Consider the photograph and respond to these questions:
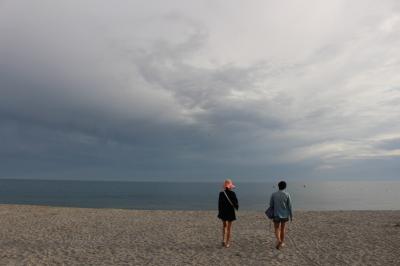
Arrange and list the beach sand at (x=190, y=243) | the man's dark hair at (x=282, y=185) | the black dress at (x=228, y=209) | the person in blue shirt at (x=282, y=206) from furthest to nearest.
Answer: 1. the black dress at (x=228, y=209)
2. the person in blue shirt at (x=282, y=206)
3. the man's dark hair at (x=282, y=185)
4. the beach sand at (x=190, y=243)

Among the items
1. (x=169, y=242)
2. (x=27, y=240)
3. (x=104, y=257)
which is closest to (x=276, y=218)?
(x=169, y=242)

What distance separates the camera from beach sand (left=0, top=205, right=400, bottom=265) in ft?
39.2

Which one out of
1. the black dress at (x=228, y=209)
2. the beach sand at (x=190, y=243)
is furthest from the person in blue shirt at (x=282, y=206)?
the black dress at (x=228, y=209)

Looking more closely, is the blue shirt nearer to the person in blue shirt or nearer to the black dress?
the person in blue shirt

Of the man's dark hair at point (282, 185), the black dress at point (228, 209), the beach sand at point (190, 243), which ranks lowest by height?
the beach sand at point (190, 243)

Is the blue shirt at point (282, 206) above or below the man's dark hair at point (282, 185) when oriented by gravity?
below

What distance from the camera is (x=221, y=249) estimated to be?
1369 centimetres

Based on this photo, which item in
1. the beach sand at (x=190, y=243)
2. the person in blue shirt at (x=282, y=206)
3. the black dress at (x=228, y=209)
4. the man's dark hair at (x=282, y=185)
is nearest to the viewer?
the beach sand at (x=190, y=243)

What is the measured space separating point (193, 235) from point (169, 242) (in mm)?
2100

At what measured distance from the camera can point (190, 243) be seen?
49.1 ft

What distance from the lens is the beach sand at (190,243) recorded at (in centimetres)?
1196

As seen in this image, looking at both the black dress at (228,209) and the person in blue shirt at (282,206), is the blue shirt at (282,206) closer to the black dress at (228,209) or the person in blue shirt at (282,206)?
the person in blue shirt at (282,206)

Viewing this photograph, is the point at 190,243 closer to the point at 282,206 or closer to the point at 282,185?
the point at 282,206

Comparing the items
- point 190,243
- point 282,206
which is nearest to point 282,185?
point 282,206
